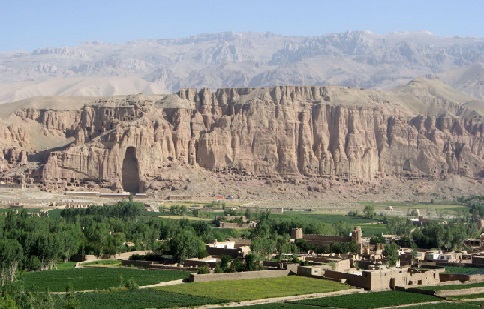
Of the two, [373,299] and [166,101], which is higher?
[166,101]

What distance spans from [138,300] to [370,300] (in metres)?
12.7

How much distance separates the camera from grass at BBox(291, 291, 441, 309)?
60031 millimetres

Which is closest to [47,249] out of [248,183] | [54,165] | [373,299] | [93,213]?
[373,299]

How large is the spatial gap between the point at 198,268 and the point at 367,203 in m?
86.7

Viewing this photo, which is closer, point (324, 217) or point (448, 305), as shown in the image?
point (448, 305)

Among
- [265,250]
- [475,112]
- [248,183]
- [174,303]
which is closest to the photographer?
[174,303]

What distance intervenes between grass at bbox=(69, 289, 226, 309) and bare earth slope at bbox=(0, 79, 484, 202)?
8809 centimetres

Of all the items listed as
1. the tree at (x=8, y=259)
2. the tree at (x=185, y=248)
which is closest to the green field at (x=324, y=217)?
the tree at (x=185, y=248)

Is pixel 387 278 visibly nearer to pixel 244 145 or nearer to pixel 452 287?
pixel 452 287

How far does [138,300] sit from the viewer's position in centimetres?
5900

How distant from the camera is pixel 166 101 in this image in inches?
6683

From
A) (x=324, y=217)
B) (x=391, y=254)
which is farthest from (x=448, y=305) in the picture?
(x=324, y=217)

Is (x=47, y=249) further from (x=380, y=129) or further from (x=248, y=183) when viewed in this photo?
(x=380, y=129)

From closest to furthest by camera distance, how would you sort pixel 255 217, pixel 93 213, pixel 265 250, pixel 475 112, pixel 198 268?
pixel 198 268, pixel 265 250, pixel 93 213, pixel 255 217, pixel 475 112
